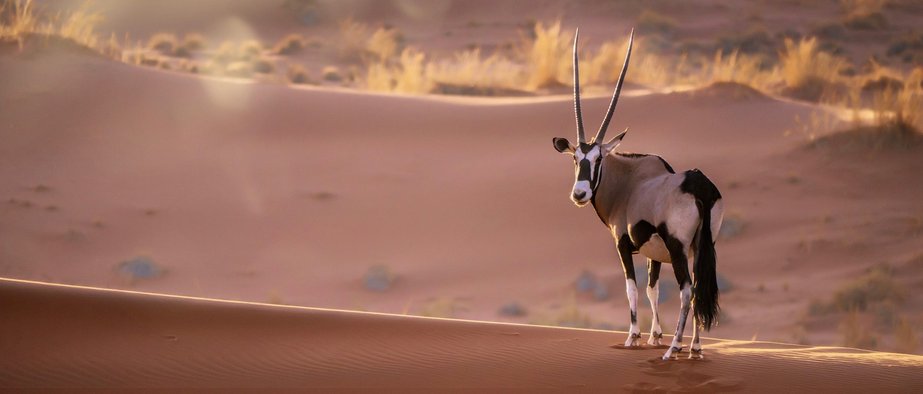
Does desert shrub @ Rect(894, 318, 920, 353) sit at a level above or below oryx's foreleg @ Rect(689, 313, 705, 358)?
above

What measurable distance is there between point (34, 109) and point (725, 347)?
15632mm

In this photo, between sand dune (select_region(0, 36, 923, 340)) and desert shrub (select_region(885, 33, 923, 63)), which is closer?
sand dune (select_region(0, 36, 923, 340))

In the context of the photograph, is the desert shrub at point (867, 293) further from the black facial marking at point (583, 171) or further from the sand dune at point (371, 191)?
the black facial marking at point (583, 171)

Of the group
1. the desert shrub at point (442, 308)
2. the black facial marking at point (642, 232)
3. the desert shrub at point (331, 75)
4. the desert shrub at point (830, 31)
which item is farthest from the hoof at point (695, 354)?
the desert shrub at point (830, 31)

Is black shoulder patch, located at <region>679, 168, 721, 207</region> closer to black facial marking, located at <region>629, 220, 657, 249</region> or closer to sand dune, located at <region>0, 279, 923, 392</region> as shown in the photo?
black facial marking, located at <region>629, 220, 657, 249</region>

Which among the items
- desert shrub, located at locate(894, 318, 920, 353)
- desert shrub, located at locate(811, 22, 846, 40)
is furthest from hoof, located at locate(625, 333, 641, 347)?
desert shrub, located at locate(811, 22, 846, 40)

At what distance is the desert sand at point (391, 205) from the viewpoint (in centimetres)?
1462

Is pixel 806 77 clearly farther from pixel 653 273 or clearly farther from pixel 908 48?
pixel 653 273

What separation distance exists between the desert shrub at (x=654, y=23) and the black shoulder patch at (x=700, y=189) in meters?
40.3

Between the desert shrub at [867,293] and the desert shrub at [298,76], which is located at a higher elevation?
the desert shrub at [298,76]

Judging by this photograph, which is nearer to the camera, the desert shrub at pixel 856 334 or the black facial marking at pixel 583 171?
the black facial marking at pixel 583 171

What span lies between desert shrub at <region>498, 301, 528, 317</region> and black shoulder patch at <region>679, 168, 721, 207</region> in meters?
8.21

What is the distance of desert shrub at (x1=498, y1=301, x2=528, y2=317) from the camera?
15.1 meters

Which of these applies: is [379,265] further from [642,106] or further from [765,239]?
[642,106]
